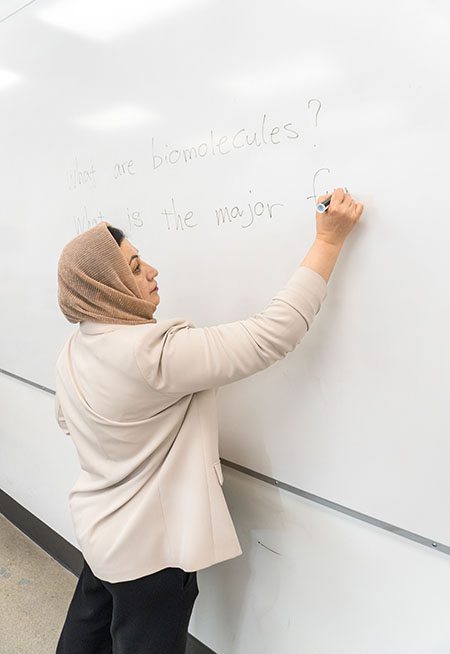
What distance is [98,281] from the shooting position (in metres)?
1.03

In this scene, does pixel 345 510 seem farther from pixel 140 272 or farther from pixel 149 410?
pixel 140 272

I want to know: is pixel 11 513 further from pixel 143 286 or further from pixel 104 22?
pixel 104 22

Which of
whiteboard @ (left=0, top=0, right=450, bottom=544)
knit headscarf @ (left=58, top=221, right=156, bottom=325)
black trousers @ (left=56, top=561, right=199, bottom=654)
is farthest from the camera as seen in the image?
black trousers @ (left=56, top=561, right=199, bottom=654)

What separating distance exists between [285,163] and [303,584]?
938mm

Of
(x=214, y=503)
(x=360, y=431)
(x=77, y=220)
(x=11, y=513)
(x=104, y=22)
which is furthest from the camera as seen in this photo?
(x=11, y=513)

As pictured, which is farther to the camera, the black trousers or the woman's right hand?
the black trousers

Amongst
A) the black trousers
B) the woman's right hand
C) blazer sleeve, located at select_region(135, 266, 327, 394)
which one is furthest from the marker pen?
the black trousers

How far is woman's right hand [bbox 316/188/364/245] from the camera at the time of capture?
0.94 m

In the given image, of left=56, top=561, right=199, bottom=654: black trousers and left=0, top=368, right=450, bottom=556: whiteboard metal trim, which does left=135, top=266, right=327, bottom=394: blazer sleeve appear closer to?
left=0, top=368, right=450, bottom=556: whiteboard metal trim

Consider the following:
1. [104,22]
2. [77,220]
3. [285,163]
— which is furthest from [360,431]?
[104,22]

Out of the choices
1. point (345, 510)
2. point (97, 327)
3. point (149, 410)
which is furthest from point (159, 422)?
point (345, 510)

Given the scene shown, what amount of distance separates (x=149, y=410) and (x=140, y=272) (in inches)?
11.4

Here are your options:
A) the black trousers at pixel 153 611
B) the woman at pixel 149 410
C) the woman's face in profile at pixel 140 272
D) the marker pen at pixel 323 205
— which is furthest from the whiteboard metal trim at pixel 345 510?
the marker pen at pixel 323 205

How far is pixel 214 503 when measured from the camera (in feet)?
3.74
